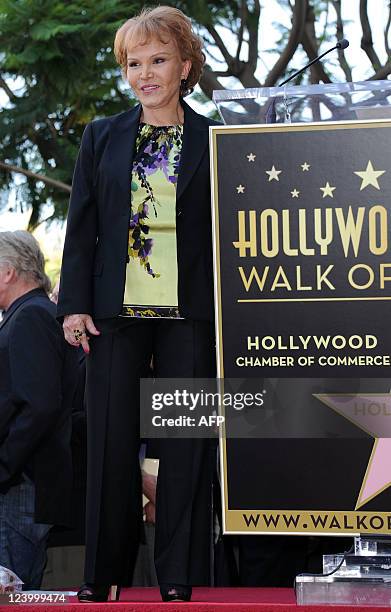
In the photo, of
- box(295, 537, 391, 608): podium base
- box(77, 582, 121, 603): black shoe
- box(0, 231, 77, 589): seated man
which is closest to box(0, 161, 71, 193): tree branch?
box(0, 231, 77, 589): seated man

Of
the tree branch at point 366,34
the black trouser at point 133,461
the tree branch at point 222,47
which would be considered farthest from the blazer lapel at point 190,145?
the tree branch at point 222,47

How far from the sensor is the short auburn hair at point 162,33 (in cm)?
340

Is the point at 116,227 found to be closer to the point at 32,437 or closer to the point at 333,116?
the point at 333,116

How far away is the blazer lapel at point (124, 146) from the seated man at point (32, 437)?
3.19 ft

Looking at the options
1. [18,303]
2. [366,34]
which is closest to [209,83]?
[366,34]

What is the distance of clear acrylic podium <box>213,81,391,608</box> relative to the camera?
3062mm

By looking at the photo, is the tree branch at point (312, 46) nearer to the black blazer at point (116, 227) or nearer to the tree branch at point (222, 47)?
the tree branch at point (222, 47)

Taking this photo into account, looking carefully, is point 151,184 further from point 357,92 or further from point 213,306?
point 357,92

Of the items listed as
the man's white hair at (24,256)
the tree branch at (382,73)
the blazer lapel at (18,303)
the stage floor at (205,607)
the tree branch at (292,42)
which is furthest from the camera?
the tree branch at (292,42)

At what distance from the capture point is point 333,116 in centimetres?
333

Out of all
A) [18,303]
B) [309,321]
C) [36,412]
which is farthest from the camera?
[18,303]

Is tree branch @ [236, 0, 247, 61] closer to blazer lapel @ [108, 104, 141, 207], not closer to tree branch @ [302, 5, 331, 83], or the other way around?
tree branch @ [302, 5, 331, 83]

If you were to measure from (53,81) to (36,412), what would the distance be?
3993 mm

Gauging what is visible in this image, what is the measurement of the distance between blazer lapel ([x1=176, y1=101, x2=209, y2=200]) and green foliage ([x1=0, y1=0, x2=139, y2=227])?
3.80 metres
